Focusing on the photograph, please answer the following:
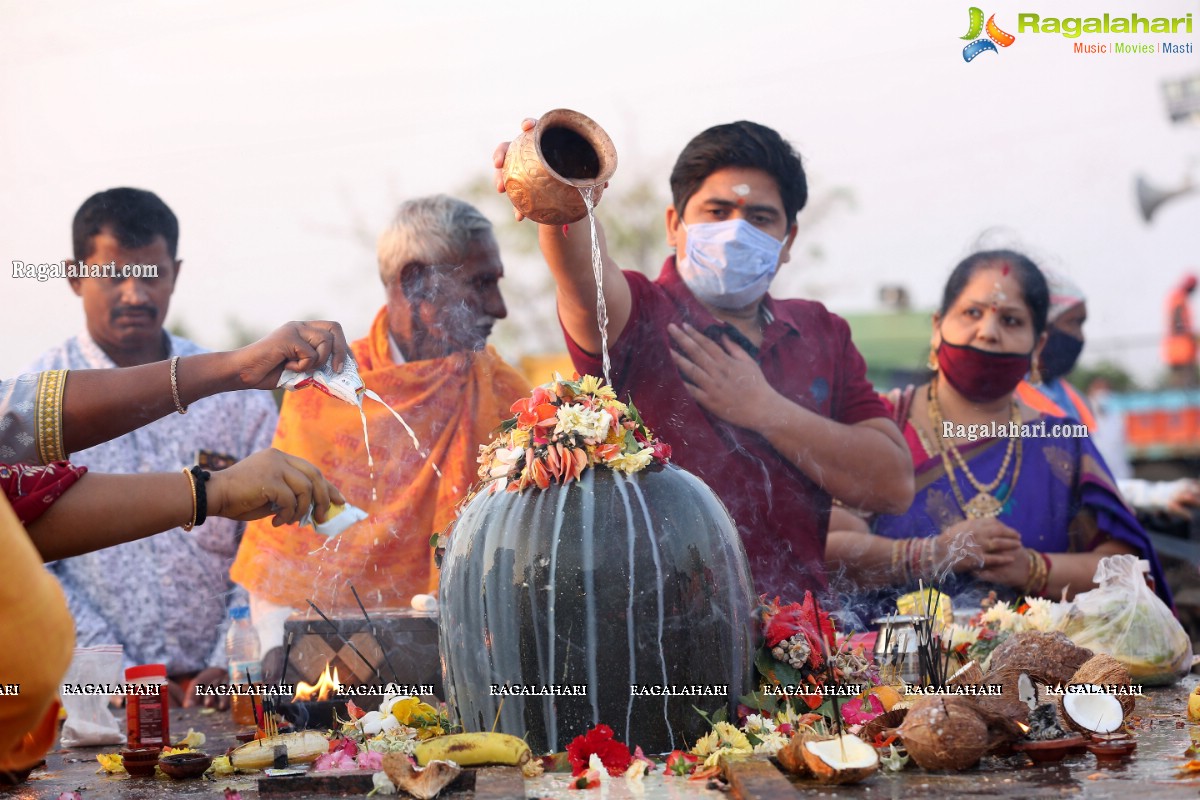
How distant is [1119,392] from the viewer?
13.3m

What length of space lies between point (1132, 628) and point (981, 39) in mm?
3460

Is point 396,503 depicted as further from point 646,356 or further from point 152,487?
point 152,487

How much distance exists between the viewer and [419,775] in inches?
154

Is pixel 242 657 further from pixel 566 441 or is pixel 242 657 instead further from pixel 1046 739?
pixel 1046 739

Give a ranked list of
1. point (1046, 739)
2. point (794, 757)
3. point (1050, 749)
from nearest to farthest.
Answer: point (794, 757)
point (1050, 749)
point (1046, 739)

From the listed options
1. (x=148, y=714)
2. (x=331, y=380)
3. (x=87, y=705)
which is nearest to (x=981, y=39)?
(x=331, y=380)

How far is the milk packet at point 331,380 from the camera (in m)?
4.89

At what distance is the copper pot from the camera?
4.85 m

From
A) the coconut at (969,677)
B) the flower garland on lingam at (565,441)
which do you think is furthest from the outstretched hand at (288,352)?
the coconut at (969,677)

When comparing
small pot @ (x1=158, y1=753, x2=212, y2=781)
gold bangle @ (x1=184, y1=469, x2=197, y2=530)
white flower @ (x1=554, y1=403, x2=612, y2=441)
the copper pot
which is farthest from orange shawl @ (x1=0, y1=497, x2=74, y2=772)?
the copper pot

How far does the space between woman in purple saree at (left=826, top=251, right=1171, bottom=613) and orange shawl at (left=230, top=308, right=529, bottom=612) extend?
6.06ft

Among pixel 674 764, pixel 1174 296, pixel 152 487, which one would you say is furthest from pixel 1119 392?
pixel 152 487

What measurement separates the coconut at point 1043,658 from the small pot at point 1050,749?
2.67 feet

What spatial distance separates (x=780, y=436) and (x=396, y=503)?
184cm
